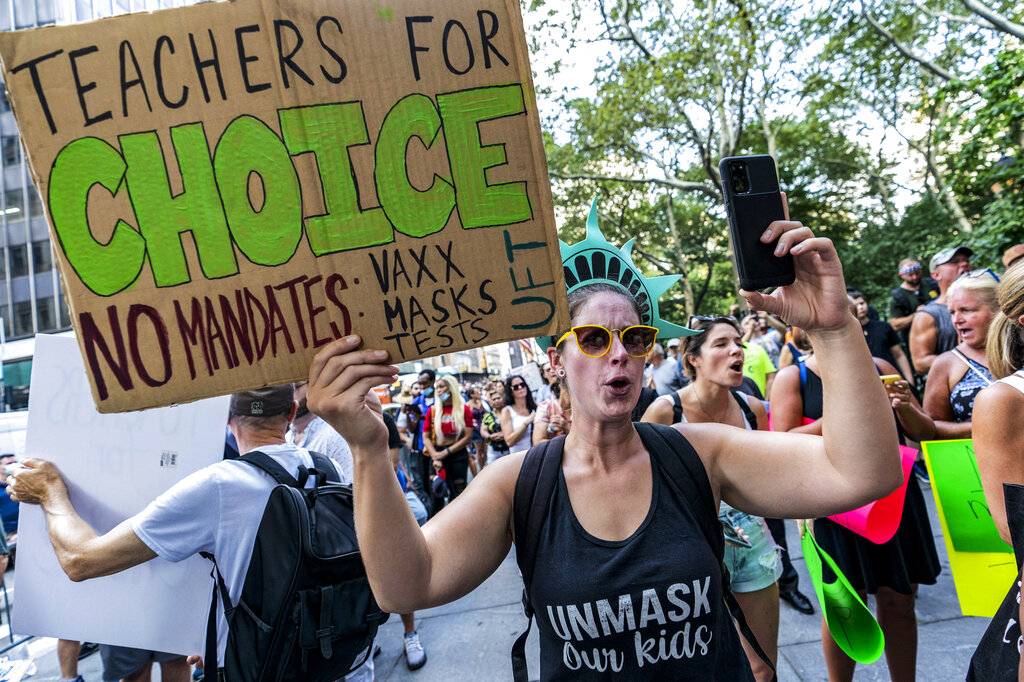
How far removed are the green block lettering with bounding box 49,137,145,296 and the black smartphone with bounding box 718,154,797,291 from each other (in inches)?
50.0

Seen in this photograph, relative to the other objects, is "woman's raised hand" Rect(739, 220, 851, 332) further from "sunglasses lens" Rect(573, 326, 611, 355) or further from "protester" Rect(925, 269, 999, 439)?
"protester" Rect(925, 269, 999, 439)

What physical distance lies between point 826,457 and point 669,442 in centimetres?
41

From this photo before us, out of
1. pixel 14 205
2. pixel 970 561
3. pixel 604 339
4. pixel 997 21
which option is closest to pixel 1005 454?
pixel 970 561

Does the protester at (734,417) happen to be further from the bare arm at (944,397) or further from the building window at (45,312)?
the building window at (45,312)

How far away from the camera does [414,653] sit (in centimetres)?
424

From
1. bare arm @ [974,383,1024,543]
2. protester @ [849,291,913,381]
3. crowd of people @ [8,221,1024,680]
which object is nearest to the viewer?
crowd of people @ [8,221,1024,680]

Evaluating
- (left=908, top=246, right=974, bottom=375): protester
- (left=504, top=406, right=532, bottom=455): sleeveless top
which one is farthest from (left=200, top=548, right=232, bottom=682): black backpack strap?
(left=908, top=246, right=974, bottom=375): protester

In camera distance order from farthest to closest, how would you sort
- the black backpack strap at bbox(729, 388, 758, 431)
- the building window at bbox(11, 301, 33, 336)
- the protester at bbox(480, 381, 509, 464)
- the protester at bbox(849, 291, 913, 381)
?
the building window at bbox(11, 301, 33, 336), the protester at bbox(480, 381, 509, 464), the protester at bbox(849, 291, 913, 381), the black backpack strap at bbox(729, 388, 758, 431)

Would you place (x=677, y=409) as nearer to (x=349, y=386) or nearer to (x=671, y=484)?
(x=671, y=484)

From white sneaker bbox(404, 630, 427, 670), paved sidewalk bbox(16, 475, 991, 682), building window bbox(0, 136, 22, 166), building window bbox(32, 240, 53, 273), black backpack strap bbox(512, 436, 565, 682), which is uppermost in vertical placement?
building window bbox(0, 136, 22, 166)

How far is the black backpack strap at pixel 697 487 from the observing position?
1.60m

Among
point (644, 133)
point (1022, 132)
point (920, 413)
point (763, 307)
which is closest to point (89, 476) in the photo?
point (763, 307)

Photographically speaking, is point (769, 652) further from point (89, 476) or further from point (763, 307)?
point (89, 476)

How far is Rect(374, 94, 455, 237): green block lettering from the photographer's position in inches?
50.9
